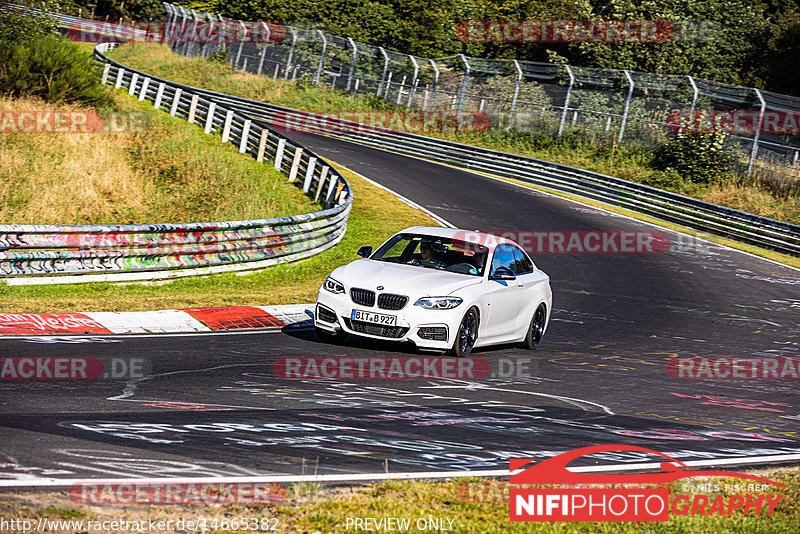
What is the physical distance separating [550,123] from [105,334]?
32038 mm

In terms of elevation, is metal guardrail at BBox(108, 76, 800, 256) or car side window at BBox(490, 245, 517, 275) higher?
car side window at BBox(490, 245, 517, 275)

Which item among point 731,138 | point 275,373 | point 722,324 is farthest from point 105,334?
point 731,138

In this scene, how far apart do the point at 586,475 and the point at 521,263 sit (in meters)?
6.87

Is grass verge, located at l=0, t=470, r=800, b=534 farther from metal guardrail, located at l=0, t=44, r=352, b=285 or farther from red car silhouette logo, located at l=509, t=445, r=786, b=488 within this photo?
metal guardrail, located at l=0, t=44, r=352, b=285

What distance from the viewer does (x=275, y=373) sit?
30.9ft

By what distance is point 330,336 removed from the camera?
37.1ft

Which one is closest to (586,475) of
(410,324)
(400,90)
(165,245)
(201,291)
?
(410,324)

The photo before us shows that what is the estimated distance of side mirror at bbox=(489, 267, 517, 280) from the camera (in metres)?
11.7

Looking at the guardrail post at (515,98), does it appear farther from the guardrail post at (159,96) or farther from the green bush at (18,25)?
the green bush at (18,25)

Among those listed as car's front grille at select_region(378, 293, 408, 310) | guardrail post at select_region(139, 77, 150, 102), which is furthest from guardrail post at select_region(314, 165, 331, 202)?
guardrail post at select_region(139, 77, 150, 102)

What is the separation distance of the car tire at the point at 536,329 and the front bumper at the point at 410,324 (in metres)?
2.06

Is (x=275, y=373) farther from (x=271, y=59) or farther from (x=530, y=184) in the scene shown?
(x=271, y=59)

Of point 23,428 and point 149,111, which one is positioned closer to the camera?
point 23,428

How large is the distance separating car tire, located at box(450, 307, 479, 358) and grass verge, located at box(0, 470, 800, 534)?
5.04m
